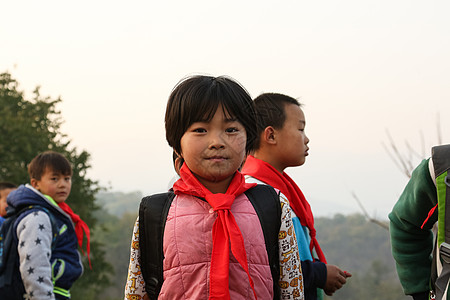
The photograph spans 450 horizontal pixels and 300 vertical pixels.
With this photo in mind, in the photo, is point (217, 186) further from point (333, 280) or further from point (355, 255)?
point (355, 255)

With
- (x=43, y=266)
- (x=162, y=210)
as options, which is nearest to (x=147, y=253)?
(x=162, y=210)

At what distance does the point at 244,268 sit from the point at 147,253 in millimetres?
444

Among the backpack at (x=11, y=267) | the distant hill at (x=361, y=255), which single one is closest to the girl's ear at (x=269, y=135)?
the backpack at (x=11, y=267)

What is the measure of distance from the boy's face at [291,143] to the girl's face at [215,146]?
1062 mm

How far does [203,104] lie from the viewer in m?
2.45

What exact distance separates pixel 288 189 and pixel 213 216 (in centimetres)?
110

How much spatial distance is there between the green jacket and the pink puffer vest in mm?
734

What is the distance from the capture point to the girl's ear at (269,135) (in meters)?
3.54

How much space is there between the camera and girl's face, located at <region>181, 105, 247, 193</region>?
7.89 ft

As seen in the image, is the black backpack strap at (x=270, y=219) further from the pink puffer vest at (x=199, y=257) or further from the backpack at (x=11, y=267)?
the backpack at (x=11, y=267)

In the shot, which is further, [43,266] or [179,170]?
[43,266]

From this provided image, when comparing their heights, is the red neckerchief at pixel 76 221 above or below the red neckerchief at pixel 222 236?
Answer: below

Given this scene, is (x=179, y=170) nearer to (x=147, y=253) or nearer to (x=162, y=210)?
(x=162, y=210)

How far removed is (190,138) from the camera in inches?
95.9
